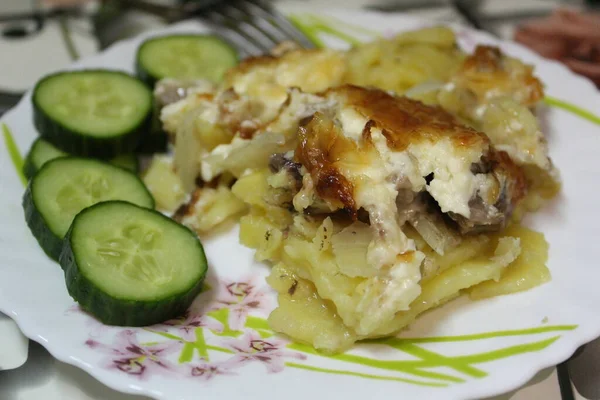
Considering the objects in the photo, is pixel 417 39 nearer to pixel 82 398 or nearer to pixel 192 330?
pixel 192 330

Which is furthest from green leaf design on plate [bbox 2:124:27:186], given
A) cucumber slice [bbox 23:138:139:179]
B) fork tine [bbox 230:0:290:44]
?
fork tine [bbox 230:0:290:44]

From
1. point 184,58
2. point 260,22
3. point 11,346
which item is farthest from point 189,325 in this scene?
point 260,22

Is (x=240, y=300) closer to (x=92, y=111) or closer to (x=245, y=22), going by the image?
(x=92, y=111)

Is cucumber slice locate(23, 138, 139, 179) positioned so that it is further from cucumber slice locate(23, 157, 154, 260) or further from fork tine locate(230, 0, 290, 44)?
fork tine locate(230, 0, 290, 44)

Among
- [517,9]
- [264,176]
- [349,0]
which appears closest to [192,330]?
[264,176]

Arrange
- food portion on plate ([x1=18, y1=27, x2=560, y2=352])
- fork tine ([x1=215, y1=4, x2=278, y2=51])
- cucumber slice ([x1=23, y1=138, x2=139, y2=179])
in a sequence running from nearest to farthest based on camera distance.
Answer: food portion on plate ([x1=18, y1=27, x2=560, y2=352]) < cucumber slice ([x1=23, y1=138, x2=139, y2=179]) < fork tine ([x1=215, y1=4, x2=278, y2=51])

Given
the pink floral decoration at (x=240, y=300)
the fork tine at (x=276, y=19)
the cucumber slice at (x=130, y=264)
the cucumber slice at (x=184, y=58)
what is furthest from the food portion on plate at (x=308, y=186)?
the fork tine at (x=276, y=19)
